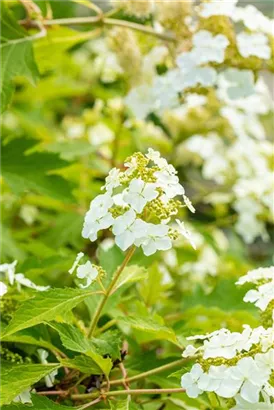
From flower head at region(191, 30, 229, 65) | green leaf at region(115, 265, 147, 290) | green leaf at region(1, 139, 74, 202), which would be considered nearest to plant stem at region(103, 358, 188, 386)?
green leaf at region(115, 265, 147, 290)

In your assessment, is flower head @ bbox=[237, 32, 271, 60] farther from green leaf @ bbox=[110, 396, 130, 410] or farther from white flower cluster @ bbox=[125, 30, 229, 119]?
green leaf @ bbox=[110, 396, 130, 410]

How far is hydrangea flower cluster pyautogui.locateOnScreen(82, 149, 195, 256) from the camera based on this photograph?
2.69 ft

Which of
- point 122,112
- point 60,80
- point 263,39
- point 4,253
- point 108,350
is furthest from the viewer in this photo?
point 60,80

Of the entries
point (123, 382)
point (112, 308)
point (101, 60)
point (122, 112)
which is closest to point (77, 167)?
point (122, 112)

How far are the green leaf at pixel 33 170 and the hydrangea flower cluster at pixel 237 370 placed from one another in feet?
1.72

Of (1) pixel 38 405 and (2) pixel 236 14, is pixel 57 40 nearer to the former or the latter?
(2) pixel 236 14

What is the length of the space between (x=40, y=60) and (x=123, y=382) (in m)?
0.78

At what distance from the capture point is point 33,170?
4.26 ft

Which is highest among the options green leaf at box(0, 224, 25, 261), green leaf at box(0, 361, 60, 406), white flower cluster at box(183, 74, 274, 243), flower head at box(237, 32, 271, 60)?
Result: flower head at box(237, 32, 271, 60)

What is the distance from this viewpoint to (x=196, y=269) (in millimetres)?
1884

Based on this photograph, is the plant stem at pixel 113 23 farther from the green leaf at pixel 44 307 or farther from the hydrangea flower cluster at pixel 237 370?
the hydrangea flower cluster at pixel 237 370

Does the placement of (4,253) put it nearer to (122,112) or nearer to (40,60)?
(40,60)

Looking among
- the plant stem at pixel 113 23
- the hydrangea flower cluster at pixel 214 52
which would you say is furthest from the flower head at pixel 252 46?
the plant stem at pixel 113 23

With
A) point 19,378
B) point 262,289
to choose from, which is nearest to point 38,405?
point 19,378
